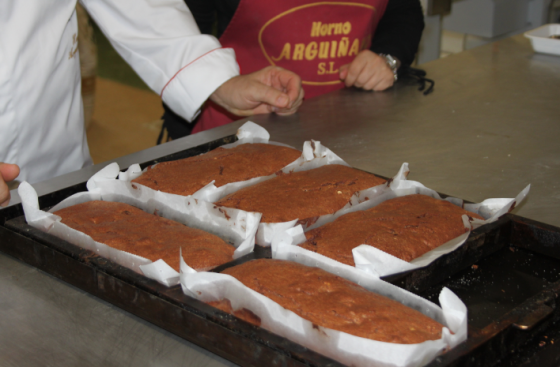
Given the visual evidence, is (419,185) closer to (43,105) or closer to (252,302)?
(252,302)

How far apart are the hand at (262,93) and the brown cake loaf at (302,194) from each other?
463 millimetres

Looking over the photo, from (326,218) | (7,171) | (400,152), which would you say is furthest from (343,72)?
(7,171)

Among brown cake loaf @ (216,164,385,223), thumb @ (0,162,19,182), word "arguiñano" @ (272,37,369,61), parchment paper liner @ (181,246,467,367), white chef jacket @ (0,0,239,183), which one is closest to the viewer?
parchment paper liner @ (181,246,467,367)

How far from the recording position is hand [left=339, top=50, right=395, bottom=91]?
196 cm

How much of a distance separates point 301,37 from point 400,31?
45cm

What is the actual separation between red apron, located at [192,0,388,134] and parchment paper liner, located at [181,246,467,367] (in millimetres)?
1345

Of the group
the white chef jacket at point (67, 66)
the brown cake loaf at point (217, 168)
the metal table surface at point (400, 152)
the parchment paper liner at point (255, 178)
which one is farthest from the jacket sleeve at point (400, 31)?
the brown cake loaf at point (217, 168)

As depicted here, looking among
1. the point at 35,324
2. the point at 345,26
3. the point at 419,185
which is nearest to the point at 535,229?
the point at 419,185

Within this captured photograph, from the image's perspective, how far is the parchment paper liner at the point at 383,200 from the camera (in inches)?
34.2

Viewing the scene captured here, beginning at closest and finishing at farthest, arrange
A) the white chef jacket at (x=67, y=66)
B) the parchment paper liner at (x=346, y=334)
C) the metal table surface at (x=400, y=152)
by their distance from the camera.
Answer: the parchment paper liner at (x=346, y=334) → the metal table surface at (x=400, y=152) → the white chef jacket at (x=67, y=66)

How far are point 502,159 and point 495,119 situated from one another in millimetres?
306

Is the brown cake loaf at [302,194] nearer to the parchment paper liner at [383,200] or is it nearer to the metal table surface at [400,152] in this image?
the parchment paper liner at [383,200]

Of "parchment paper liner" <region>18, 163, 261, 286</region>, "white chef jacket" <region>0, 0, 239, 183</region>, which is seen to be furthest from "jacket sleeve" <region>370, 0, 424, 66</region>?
"parchment paper liner" <region>18, 163, 261, 286</region>

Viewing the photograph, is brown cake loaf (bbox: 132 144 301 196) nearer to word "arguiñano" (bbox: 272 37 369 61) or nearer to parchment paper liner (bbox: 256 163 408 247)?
parchment paper liner (bbox: 256 163 408 247)
